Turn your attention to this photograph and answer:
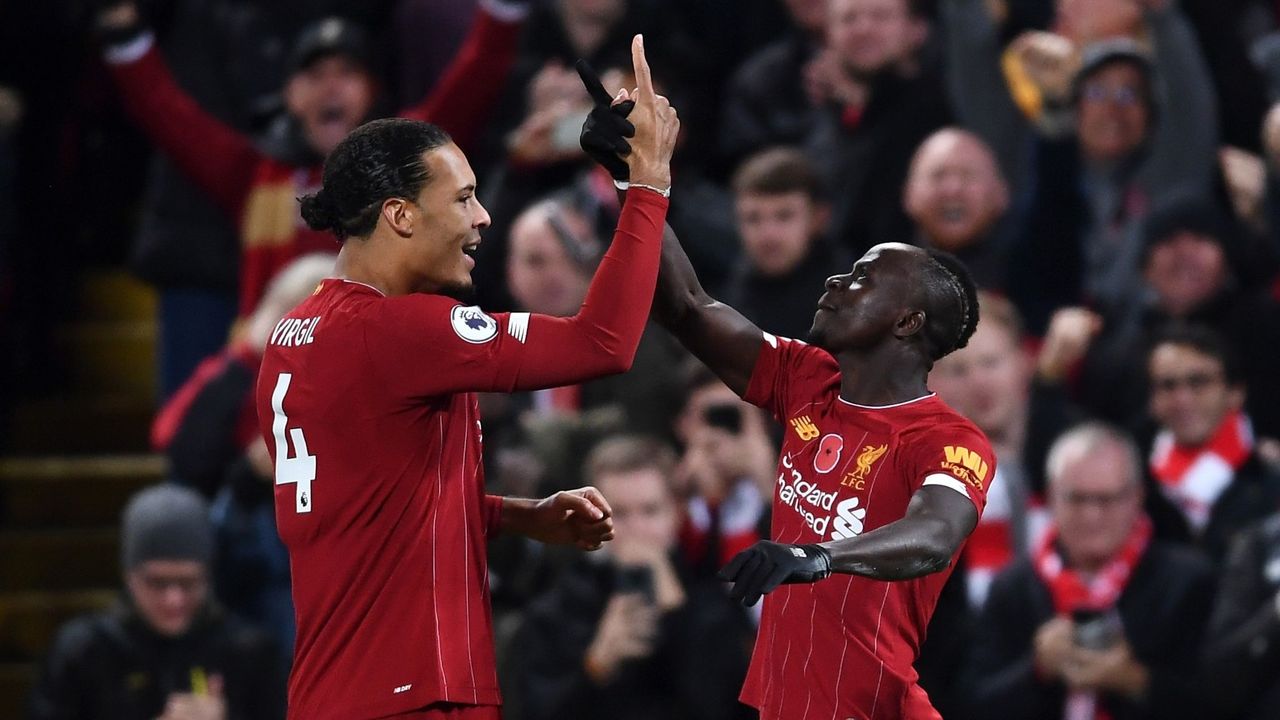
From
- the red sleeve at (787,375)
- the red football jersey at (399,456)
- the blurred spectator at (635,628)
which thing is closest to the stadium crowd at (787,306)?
the blurred spectator at (635,628)

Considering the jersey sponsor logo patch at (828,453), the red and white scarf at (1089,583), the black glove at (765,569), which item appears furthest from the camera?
the red and white scarf at (1089,583)

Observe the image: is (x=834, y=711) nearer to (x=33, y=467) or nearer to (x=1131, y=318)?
(x=1131, y=318)

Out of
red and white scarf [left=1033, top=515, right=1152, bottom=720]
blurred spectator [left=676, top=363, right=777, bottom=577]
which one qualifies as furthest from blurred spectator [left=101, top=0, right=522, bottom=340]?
red and white scarf [left=1033, top=515, right=1152, bottom=720]

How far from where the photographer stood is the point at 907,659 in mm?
4270

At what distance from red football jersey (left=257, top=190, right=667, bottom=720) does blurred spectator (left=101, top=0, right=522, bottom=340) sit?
13.5ft

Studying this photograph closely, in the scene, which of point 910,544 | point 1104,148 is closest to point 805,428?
point 910,544

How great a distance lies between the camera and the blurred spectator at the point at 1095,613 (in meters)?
6.17

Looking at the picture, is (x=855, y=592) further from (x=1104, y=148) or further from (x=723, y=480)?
(x=1104, y=148)

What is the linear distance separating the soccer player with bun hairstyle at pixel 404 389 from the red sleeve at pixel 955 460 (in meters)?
0.65

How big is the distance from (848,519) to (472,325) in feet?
2.87

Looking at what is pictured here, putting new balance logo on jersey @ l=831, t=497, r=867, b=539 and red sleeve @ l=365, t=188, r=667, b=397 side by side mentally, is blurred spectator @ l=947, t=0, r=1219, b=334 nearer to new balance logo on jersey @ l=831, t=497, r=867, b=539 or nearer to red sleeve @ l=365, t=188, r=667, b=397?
new balance logo on jersey @ l=831, t=497, r=867, b=539

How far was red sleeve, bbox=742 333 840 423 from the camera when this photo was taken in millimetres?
4473

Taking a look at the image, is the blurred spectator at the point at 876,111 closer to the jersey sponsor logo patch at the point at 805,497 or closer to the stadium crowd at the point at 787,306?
the stadium crowd at the point at 787,306

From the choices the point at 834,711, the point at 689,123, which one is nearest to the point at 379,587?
the point at 834,711
